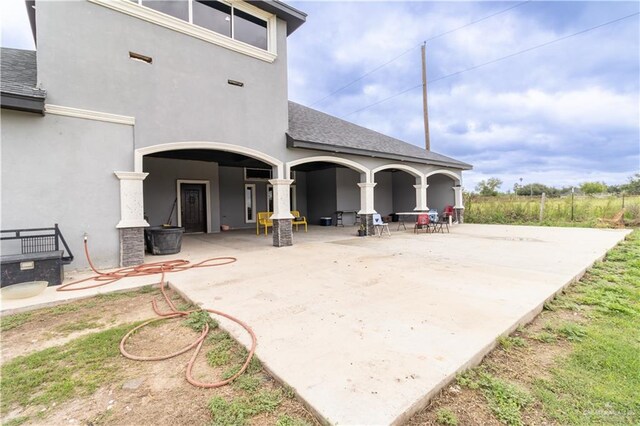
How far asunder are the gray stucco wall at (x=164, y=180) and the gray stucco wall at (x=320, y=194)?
5.70 metres

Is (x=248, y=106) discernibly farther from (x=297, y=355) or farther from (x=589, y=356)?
(x=589, y=356)

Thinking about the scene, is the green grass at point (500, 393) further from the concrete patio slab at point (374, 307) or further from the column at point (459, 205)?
the column at point (459, 205)

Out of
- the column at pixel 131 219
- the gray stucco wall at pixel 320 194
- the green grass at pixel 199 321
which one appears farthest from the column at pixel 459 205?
the green grass at pixel 199 321

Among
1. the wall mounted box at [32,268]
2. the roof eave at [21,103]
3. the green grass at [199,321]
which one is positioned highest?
the roof eave at [21,103]

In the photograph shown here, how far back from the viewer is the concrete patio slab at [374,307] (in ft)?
6.25

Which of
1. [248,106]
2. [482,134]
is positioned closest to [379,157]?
[248,106]

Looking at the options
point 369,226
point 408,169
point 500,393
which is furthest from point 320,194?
point 500,393

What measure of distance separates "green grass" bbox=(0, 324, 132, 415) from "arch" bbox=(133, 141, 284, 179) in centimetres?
425

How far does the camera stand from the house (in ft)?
16.3

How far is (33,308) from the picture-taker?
11.9 ft

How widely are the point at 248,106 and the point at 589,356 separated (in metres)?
7.87

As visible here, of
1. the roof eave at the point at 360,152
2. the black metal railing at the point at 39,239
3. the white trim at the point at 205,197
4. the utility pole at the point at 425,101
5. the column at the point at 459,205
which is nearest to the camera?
the black metal railing at the point at 39,239

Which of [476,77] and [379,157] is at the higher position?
[476,77]

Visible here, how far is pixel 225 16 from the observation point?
23.5 ft
